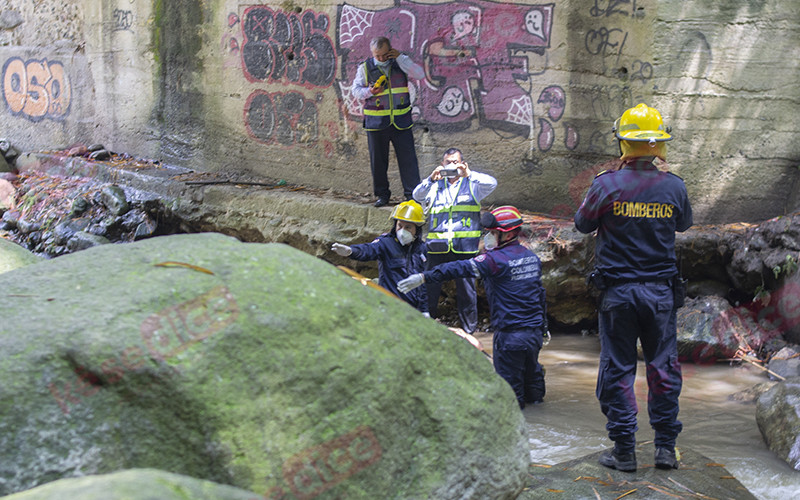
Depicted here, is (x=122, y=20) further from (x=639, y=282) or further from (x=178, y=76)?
(x=639, y=282)

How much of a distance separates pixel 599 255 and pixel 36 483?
293 cm

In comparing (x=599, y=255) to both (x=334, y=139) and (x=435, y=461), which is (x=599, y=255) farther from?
(x=334, y=139)

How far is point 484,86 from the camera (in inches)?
333

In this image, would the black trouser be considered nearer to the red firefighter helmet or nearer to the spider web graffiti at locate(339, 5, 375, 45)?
the spider web graffiti at locate(339, 5, 375, 45)

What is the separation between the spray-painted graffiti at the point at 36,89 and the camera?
12617 mm

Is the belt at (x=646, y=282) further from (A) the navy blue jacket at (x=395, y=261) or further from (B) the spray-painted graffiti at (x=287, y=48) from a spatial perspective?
(B) the spray-painted graffiti at (x=287, y=48)

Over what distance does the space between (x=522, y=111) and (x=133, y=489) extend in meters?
7.17

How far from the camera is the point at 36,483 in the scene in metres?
2.13

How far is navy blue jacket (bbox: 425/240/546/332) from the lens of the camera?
201 inches

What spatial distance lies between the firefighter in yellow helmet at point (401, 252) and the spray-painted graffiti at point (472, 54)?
9.43ft

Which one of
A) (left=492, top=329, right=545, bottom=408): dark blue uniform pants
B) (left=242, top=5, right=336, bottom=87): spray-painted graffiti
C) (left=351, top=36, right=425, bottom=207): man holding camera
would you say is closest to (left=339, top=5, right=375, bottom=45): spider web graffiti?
(left=242, top=5, right=336, bottom=87): spray-painted graffiti

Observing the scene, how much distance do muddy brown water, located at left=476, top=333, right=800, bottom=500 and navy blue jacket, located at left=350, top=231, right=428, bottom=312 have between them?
3.94 ft

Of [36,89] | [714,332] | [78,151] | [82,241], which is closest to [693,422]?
[714,332]

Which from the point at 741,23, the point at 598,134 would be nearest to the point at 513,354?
the point at 598,134
